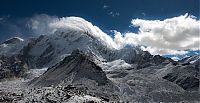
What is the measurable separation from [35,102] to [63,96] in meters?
10.7

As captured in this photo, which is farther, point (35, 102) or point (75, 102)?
point (35, 102)

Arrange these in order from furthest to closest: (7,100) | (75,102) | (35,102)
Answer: (7,100)
(35,102)
(75,102)

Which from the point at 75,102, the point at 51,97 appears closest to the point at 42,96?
the point at 51,97

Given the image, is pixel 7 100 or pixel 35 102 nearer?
pixel 35 102

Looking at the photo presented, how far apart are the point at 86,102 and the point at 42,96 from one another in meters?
25.4

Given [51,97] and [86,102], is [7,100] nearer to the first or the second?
[51,97]

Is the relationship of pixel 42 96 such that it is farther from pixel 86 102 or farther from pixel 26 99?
pixel 86 102

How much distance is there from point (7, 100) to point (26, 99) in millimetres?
9590

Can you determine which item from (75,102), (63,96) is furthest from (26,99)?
(75,102)

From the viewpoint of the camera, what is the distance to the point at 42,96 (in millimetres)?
159125

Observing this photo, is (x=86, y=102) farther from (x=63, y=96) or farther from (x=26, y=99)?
(x=26, y=99)

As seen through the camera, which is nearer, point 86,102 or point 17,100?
point 86,102

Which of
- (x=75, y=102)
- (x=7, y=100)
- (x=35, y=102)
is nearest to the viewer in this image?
(x=75, y=102)

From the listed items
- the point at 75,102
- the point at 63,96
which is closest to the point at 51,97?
the point at 63,96
